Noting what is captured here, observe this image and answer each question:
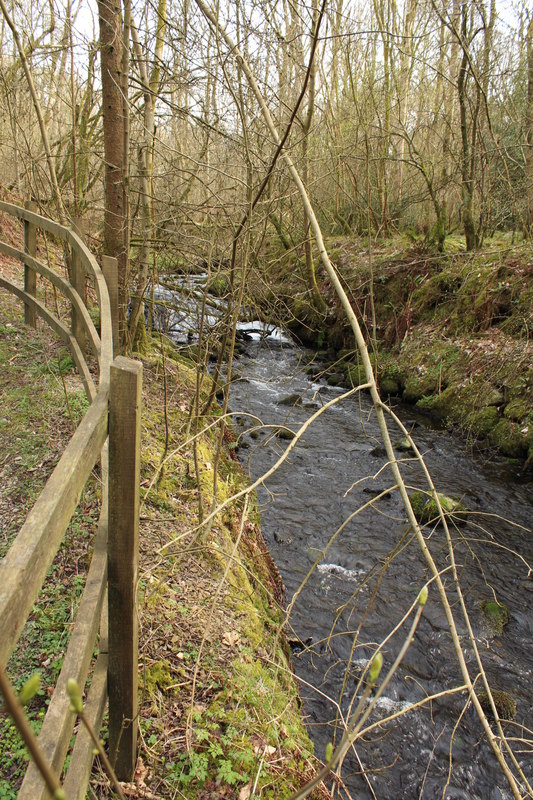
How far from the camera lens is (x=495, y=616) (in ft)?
18.2

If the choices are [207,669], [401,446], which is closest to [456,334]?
[401,446]

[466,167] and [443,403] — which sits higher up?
[466,167]

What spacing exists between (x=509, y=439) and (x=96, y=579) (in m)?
8.28

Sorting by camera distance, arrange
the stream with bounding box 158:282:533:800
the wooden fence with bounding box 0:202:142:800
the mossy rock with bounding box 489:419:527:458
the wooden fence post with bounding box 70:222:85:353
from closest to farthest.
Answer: the wooden fence with bounding box 0:202:142:800 → the stream with bounding box 158:282:533:800 → the wooden fence post with bounding box 70:222:85:353 → the mossy rock with bounding box 489:419:527:458

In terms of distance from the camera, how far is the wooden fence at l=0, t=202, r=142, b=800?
1.22 metres

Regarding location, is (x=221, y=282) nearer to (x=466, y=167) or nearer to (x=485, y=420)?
(x=485, y=420)

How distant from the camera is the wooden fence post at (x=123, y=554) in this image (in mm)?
1998

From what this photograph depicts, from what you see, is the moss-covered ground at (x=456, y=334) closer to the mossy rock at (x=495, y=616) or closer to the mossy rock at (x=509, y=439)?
the mossy rock at (x=509, y=439)

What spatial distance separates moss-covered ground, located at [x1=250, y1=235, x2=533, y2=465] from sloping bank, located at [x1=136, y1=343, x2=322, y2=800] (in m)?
4.11

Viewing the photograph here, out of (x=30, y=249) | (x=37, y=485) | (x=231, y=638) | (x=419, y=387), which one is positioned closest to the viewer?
(x=231, y=638)

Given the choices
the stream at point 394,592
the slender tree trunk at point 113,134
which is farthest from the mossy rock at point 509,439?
the slender tree trunk at point 113,134

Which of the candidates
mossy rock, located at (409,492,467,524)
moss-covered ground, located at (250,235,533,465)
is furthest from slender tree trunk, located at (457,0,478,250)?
mossy rock, located at (409,492,467,524)

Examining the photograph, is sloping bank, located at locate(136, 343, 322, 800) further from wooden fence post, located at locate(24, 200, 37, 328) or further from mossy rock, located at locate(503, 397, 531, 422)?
mossy rock, located at locate(503, 397, 531, 422)

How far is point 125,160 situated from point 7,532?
4.12 m
